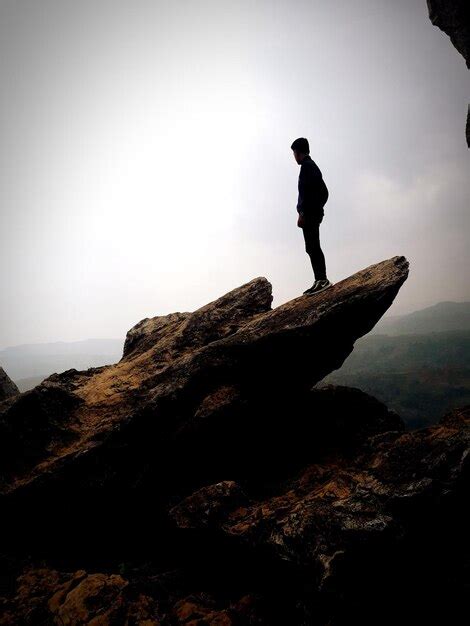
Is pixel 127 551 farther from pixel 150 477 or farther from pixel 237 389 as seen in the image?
pixel 237 389

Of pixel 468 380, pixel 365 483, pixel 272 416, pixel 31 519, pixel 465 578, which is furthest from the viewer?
pixel 468 380

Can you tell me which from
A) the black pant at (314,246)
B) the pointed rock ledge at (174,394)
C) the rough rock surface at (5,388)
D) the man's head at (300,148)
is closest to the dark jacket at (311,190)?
the man's head at (300,148)

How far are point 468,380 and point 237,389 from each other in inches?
7774

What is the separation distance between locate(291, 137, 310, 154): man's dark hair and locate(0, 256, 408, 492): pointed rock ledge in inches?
195

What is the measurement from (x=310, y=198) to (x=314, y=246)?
1.67 meters

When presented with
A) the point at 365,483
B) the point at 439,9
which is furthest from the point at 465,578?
the point at 439,9

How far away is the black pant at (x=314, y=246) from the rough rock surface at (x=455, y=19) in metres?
33.1

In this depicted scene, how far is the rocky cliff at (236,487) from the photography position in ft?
20.6

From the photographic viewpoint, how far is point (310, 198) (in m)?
10.6

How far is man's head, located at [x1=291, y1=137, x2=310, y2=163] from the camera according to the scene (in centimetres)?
1076

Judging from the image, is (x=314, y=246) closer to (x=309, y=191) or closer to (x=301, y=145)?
(x=309, y=191)

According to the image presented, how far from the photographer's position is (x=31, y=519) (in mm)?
9578

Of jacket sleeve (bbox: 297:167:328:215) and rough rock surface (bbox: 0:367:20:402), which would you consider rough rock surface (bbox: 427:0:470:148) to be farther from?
rough rock surface (bbox: 0:367:20:402)

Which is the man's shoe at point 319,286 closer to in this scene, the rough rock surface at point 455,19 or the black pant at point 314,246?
the black pant at point 314,246
